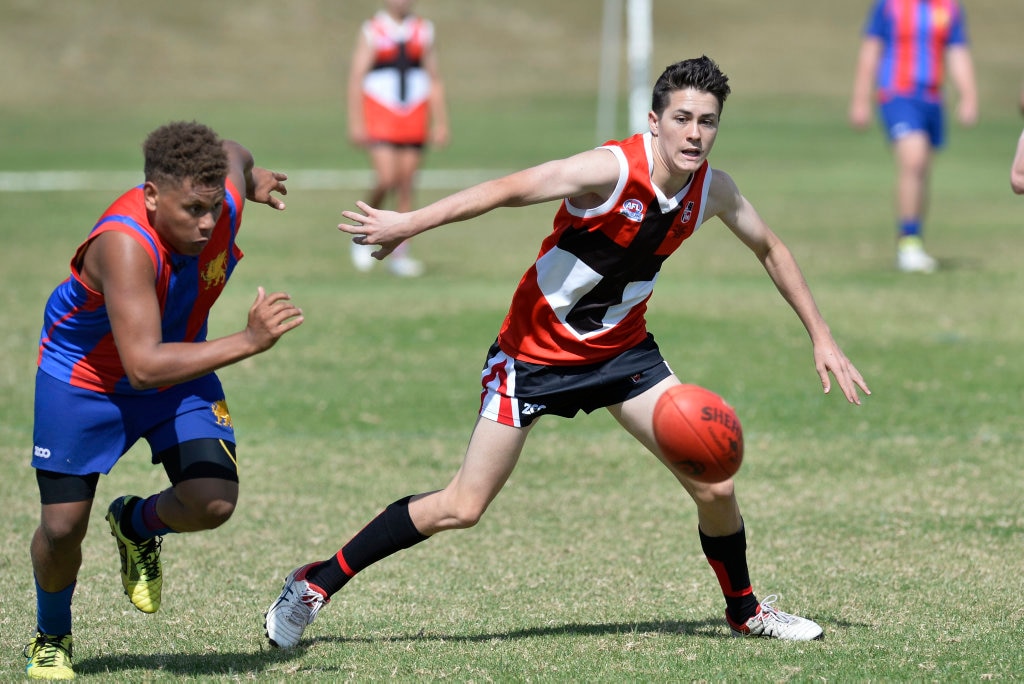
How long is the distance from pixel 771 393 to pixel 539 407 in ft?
14.7

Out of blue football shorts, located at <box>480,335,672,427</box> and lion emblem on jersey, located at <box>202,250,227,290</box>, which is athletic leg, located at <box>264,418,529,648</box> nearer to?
blue football shorts, located at <box>480,335,672,427</box>

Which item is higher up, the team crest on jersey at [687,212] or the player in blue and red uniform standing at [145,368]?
the team crest on jersey at [687,212]

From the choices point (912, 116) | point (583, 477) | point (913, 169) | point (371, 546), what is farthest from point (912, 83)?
point (371, 546)

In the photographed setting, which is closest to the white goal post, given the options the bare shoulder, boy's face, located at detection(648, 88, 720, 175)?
the bare shoulder

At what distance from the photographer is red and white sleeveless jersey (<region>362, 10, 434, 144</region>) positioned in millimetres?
14094

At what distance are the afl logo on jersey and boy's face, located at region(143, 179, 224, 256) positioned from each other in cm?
137

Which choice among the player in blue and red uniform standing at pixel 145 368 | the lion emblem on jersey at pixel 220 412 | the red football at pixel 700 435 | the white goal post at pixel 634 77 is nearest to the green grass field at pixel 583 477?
the player in blue and red uniform standing at pixel 145 368

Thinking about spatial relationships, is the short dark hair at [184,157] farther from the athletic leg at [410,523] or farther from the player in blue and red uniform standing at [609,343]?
the athletic leg at [410,523]

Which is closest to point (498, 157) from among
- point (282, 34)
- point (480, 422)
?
point (480, 422)

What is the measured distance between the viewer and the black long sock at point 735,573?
5.10 metres

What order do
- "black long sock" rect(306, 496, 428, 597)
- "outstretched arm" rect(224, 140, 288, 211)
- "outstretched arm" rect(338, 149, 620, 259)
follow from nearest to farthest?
"outstretched arm" rect(338, 149, 620, 259), "black long sock" rect(306, 496, 428, 597), "outstretched arm" rect(224, 140, 288, 211)

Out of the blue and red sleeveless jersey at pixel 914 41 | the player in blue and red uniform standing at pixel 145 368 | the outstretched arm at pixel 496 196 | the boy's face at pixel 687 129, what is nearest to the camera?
the player in blue and red uniform standing at pixel 145 368

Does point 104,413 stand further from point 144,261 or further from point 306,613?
point 306,613

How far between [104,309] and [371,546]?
1.24 metres
